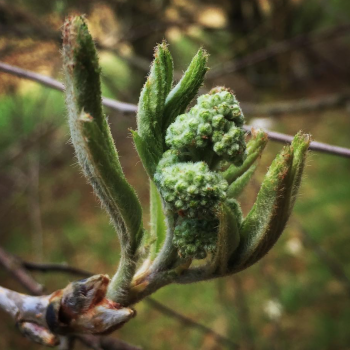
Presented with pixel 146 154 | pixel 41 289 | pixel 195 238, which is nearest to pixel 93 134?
pixel 146 154

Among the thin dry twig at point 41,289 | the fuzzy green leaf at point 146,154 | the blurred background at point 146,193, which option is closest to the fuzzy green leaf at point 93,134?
the fuzzy green leaf at point 146,154

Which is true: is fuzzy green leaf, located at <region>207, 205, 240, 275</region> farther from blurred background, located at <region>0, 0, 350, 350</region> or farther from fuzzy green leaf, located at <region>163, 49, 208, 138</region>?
blurred background, located at <region>0, 0, 350, 350</region>

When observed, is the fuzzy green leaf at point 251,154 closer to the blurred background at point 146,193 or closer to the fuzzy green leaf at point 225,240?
the fuzzy green leaf at point 225,240

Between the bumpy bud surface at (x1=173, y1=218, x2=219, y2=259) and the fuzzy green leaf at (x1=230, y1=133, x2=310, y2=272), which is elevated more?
the fuzzy green leaf at (x1=230, y1=133, x2=310, y2=272)

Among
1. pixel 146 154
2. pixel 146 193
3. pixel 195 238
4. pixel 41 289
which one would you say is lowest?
pixel 41 289

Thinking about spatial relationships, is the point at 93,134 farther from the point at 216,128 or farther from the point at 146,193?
the point at 146,193

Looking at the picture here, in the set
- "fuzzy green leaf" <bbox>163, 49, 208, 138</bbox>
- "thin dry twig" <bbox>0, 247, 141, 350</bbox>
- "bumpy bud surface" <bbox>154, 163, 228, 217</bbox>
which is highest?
"fuzzy green leaf" <bbox>163, 49, 208, 138</bbox>

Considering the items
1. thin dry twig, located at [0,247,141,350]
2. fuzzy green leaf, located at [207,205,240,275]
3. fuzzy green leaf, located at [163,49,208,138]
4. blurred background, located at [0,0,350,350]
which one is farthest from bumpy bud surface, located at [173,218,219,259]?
blurred background, located at [0,0,350,350]
